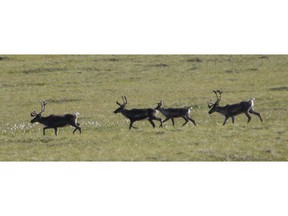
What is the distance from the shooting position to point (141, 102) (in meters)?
30.2

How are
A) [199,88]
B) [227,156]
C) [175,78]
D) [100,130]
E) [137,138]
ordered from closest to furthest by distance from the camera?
[227,156] < [137,138] < [100,130] < [199,88] < [175,78]

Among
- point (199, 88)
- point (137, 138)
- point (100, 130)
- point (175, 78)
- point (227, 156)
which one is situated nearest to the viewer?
point (227, 156)

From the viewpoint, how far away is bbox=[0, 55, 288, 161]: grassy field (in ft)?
71.6

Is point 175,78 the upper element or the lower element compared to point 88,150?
upper

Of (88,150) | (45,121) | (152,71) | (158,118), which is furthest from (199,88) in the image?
(88,150)

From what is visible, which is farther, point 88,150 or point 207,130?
point 207,130

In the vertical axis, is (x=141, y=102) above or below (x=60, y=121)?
above

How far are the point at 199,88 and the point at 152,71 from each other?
2771mm

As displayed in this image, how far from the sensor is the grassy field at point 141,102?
21812mm

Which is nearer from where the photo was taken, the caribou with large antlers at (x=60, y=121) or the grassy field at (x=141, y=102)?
the grassy field at (x=141, y=102)

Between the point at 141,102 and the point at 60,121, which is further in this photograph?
the point at 141,102

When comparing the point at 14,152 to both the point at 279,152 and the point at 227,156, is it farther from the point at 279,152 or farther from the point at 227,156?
the point at 279,152

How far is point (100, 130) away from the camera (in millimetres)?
25688

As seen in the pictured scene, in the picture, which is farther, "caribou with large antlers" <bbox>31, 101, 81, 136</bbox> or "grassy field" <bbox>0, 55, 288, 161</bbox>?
"caribou with large antlers" <bbox>31, 101, 81, 136</bbox>
